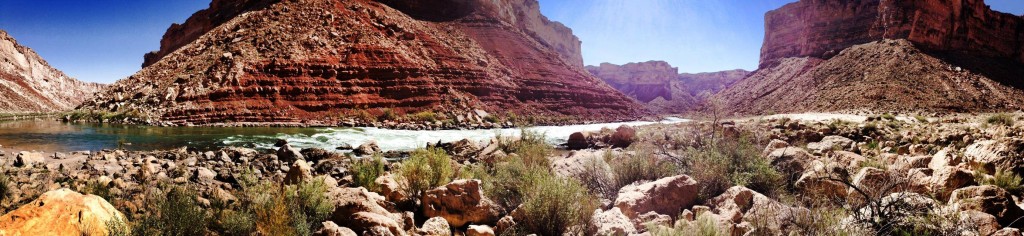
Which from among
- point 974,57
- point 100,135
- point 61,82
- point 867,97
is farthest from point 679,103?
point 61,82

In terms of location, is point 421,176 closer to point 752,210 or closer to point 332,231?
point 332,231

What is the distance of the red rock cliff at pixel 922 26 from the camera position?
4250 cm

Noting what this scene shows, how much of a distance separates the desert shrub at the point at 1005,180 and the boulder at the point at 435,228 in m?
5.58

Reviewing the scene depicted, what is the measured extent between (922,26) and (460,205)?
55748 millimetres

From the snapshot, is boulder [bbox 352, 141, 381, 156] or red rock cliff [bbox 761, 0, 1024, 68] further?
red rock cliff [bbox 761, 0, 1024, 68]

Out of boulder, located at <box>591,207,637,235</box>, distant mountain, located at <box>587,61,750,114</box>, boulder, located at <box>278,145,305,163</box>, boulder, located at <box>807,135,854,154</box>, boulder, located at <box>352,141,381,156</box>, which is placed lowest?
boulder, located at <box>352,141,381,156</box>

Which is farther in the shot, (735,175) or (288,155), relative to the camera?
(288,155)

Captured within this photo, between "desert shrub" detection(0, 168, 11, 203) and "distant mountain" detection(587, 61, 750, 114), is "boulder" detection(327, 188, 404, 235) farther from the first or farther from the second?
"distant mountain" detection(587, 61, 750, 114)

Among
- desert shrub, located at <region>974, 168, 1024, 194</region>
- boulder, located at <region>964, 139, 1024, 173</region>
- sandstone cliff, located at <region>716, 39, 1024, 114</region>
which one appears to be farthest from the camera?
sandstone cliff, located at <region>716, 39, 1024, 114</region>

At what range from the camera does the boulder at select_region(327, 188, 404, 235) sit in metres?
3.17

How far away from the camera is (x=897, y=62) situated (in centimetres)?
3738

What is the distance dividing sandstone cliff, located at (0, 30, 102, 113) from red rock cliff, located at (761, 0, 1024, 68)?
91182mm

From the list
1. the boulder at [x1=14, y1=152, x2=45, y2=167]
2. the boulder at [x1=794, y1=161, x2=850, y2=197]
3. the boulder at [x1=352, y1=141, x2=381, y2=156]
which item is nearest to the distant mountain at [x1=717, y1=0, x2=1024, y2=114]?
the boulder at [x1=794, y1=161, x2=850, y2=197]

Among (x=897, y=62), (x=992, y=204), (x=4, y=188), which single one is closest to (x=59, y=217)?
(x=4, y=188)
